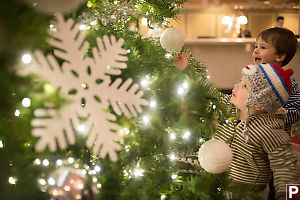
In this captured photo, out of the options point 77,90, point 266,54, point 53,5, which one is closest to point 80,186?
point 77,90

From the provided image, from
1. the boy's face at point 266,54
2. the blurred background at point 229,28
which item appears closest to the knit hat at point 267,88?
the boy's face at point 266,54

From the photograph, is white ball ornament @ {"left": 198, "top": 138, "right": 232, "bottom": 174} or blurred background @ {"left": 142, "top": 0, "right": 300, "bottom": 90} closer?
white ball ornament @ {"left": 198, "top": 138, "right": 232, "bottom": 174}

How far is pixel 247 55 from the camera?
157 inches

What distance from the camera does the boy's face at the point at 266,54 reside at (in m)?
1.55

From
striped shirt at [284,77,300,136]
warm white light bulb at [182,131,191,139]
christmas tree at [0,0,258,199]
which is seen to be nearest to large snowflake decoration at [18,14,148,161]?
christmas tree at [0,0,258,199]

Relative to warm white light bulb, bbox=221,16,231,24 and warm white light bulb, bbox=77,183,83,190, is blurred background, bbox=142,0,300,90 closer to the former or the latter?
warm white light bulb, bbox=221,16,231,24

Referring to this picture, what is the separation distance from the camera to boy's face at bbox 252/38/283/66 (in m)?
1.55

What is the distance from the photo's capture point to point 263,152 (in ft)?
3.04

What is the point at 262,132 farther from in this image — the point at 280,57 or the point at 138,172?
the point at 280,57

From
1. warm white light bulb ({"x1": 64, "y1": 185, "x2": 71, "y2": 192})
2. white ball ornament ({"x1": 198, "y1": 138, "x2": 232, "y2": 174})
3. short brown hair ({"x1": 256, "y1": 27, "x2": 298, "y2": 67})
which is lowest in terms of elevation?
warm white light bulb ({"x1": 64, "y1": 185, "x2": 71, "y2": 192})

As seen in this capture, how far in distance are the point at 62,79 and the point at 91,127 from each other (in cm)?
9

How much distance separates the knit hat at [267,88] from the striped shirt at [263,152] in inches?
2.5

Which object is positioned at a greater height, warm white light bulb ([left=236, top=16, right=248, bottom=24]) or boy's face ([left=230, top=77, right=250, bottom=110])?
warm white light bulb ([left=236, top=16, right=248, bottom=24])

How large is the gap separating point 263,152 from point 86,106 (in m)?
0.72
